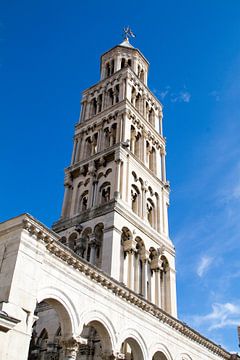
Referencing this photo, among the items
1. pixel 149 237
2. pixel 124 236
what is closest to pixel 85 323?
pixel 124 236

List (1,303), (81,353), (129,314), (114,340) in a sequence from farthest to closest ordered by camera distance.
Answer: (81,353)
(129,314)
(114,340)
(1,303)

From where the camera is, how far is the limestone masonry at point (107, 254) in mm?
18969

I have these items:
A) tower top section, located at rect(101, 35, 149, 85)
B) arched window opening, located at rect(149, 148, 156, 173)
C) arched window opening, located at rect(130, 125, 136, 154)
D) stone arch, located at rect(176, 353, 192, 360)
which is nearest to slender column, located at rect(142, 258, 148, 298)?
stone arch, located at rect(176, 353, 192, 360)

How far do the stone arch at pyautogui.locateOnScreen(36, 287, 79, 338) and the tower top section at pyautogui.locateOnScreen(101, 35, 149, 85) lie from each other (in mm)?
34111

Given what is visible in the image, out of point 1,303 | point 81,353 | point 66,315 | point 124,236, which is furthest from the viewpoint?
point 124,236

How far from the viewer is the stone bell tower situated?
108 ft

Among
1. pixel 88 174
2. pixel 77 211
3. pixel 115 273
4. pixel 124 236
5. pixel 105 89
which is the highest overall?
pixel 105 89

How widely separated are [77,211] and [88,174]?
3793 mm

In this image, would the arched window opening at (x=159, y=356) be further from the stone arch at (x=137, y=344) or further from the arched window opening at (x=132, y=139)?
the arched window opening at (x=132, y=139)

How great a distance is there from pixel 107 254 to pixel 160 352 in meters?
7.88

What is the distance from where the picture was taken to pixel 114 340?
22.0 m

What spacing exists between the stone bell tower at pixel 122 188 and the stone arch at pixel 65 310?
9738mm

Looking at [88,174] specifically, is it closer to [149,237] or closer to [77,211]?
[77,211]

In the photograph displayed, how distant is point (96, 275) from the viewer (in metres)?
22.5
